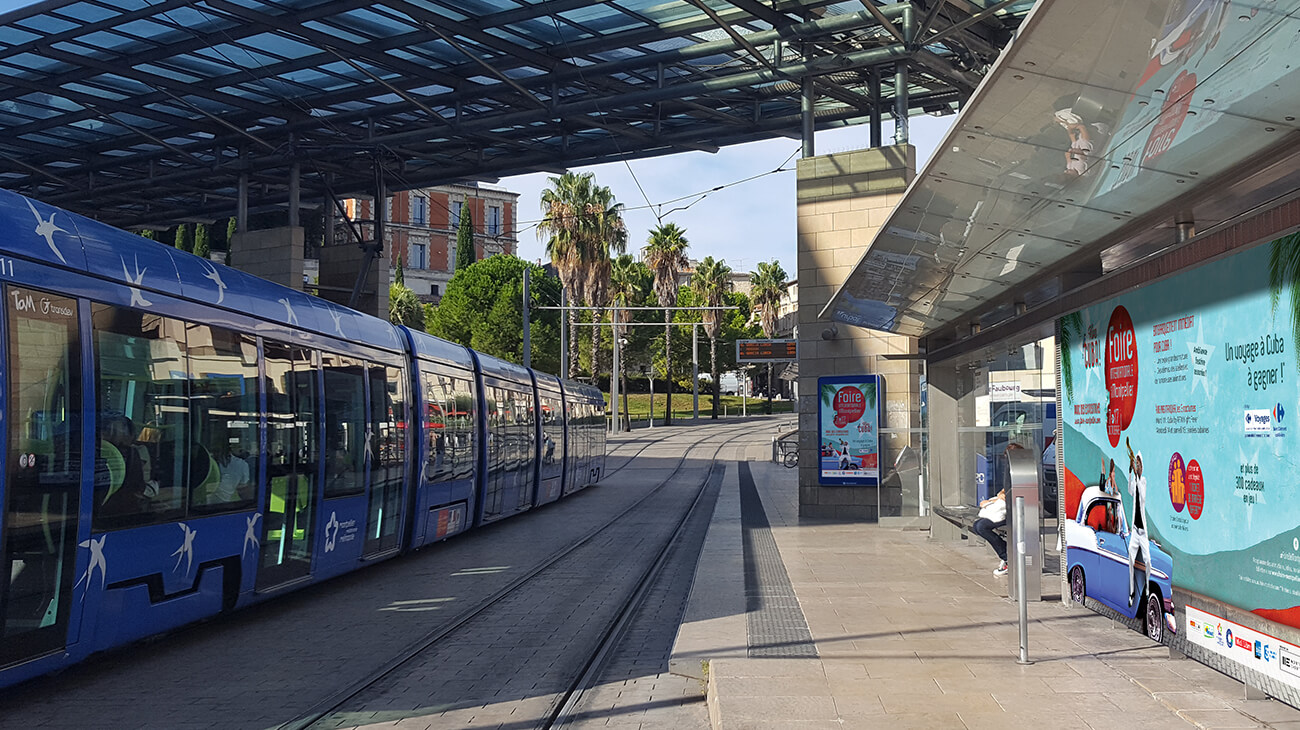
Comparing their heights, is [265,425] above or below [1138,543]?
above

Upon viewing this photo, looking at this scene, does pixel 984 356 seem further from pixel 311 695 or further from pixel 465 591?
pixel 311 695

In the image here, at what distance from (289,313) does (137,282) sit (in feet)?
8.32

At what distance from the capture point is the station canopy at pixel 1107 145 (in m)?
4.30

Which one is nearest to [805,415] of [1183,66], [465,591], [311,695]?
[465,591]

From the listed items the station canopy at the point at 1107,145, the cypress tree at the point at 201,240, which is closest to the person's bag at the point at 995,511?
the station canopy at the point at 1107,145

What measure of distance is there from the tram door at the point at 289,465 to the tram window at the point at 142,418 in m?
1.23

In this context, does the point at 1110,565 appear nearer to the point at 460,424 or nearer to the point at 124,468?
the point at 124,468

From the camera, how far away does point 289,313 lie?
1030 centimetres

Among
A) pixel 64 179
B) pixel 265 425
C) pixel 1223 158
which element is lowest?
pixel 265 425

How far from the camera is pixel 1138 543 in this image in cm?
733

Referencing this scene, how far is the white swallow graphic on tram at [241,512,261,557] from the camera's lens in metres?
8.95

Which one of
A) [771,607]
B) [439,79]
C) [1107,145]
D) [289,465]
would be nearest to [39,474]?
[289,465]

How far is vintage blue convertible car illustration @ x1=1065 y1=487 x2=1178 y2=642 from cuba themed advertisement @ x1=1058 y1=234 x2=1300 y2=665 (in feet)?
0.05

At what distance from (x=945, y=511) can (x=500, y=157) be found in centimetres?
1620
